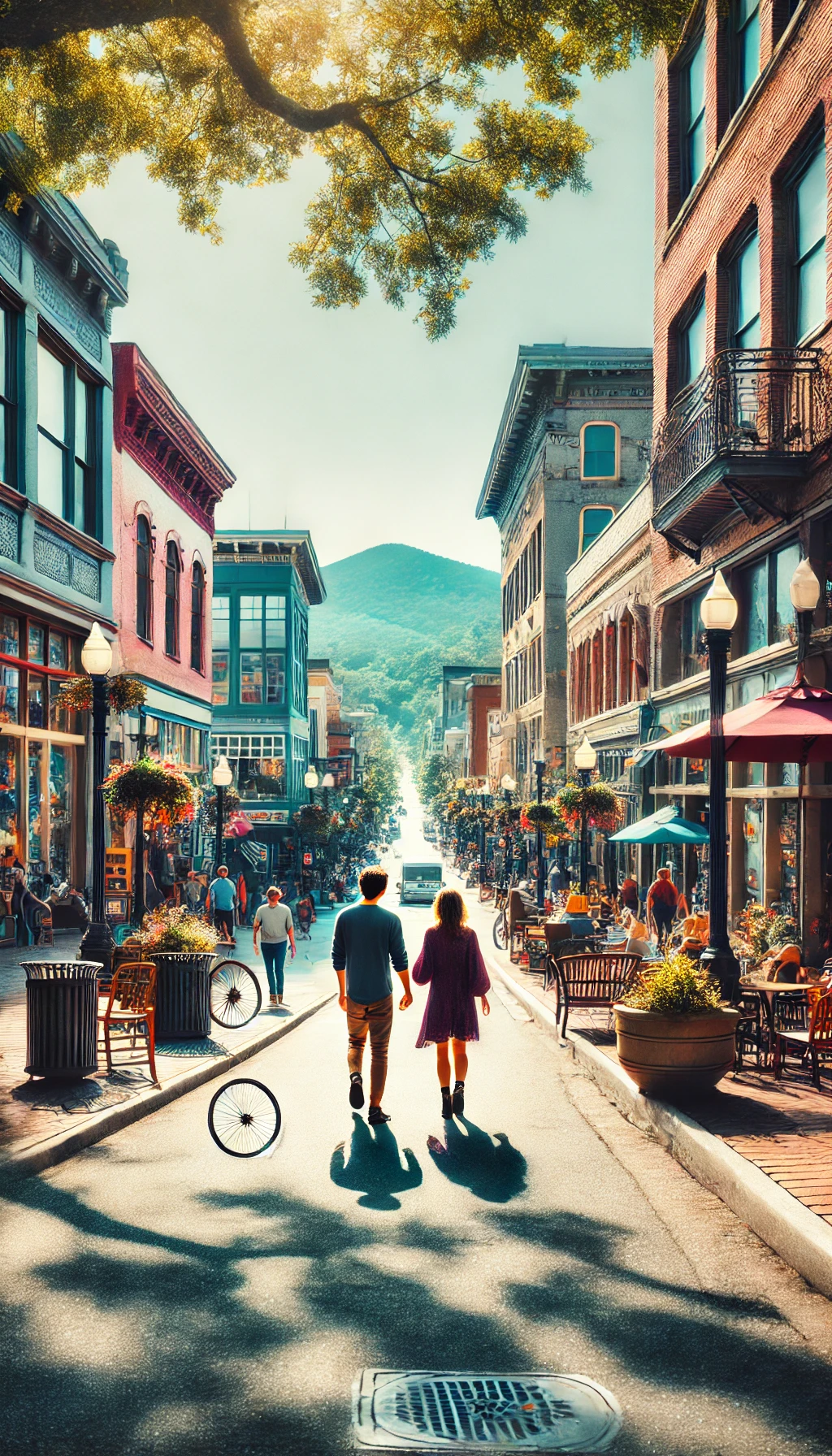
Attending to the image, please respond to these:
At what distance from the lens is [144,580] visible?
31.8 m

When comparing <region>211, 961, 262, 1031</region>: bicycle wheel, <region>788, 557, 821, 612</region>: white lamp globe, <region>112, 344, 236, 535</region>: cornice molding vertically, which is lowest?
<region>211, 961, 262, 1031</region>: bicycle wheel

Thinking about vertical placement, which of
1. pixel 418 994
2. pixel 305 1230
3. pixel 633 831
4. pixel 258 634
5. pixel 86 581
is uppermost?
pixel 258 634

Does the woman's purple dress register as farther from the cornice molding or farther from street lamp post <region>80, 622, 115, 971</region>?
the cornice molding

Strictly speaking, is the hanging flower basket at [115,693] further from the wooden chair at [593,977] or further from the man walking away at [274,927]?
the wooden chair at [593,977]

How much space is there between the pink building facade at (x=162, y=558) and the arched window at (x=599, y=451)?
16.7m

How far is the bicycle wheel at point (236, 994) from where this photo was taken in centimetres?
1461

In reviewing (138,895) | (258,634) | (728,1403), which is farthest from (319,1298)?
(258,634)

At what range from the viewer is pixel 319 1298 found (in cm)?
539

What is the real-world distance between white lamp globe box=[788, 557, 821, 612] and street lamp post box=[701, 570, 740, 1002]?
4.89ft

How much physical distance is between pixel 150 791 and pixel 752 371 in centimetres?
1064

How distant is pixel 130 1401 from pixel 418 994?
57.7 ft

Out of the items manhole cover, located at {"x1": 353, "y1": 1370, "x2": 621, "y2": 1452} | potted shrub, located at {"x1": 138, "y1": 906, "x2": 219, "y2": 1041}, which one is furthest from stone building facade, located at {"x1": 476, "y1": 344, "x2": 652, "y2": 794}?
manhole cover, located at {"x1": 353, "y1": 1370, "x2": 621, "y2": 1452}

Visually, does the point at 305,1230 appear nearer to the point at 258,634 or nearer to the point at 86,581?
the point at 86,581

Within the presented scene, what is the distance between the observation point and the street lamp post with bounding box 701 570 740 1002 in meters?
10.5
